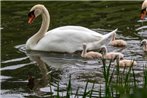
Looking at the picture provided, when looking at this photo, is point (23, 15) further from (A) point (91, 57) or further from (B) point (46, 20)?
(A) point (91, 57)

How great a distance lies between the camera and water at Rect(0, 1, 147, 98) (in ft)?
22.9

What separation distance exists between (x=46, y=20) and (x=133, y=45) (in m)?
1.83

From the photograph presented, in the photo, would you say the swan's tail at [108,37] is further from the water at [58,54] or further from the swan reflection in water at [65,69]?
the swan reflection in water at [65,69]

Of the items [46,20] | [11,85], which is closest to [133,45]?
[46,20]

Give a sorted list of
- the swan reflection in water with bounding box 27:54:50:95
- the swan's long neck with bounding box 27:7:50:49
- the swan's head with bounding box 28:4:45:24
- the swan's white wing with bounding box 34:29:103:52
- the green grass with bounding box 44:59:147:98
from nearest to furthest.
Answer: the green grass with bounding box 44:59:147:98
the swan reflection in water with bounding box 27:54:50:95
the swan's white wing with bounding box 34:29:103:52
the swan's long neck with bounding box 27:7:50:49
the swan's head with bounding box 28:4:45:24

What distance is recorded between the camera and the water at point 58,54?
22.9ft

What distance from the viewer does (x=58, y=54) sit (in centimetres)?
901

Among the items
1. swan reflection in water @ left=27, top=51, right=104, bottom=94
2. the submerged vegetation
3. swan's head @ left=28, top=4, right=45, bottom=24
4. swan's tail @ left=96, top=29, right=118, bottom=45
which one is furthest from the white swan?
the submerged vegetation

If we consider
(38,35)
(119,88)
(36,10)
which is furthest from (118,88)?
(36,10)

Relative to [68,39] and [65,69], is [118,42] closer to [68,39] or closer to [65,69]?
[68,39]

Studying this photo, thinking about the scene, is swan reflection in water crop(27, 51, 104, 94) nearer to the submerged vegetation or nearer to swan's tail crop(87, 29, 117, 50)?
swan's tail crop(87, 29, 117, 50)

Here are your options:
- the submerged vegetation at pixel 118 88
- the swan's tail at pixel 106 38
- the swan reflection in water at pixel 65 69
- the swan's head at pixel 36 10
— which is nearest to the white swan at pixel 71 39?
the swan's tail at pixel 106 38

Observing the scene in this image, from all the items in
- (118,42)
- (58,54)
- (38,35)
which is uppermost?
(38,35)

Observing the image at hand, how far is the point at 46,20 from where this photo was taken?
9688 millimetres
